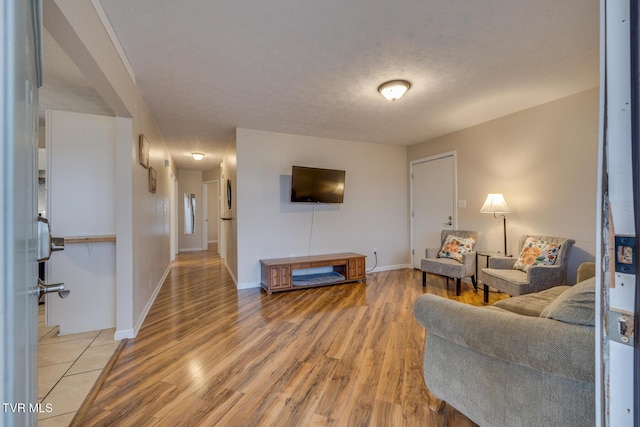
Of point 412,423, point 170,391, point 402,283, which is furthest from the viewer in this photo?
point 402,283

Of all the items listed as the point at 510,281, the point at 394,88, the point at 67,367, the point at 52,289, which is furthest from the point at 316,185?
the point at 52,289

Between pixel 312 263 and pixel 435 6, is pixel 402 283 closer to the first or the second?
pixel 312 263

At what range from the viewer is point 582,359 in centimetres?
93

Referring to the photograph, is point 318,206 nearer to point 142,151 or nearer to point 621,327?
point 142,151

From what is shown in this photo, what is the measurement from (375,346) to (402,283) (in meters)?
2.10

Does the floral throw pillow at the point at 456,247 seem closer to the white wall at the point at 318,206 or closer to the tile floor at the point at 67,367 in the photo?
the white wall at the point at 318,206

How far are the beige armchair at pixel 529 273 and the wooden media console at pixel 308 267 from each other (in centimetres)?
170

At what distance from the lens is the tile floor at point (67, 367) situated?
5.10ft

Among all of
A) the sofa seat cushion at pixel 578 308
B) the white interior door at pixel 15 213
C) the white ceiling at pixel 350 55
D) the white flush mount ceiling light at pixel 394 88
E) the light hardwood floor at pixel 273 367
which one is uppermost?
the white ceiling at pixel 350 55

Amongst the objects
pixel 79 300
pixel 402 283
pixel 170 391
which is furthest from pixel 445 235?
pixel 79 300

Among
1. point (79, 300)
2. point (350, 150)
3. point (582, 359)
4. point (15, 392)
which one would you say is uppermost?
point (350, 150)

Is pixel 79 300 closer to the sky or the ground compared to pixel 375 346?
closer to the sky

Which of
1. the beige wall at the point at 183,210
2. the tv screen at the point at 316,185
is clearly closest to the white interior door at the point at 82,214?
the tv screen at the point at 316,185

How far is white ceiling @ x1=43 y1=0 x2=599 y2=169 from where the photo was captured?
5.78 feet
